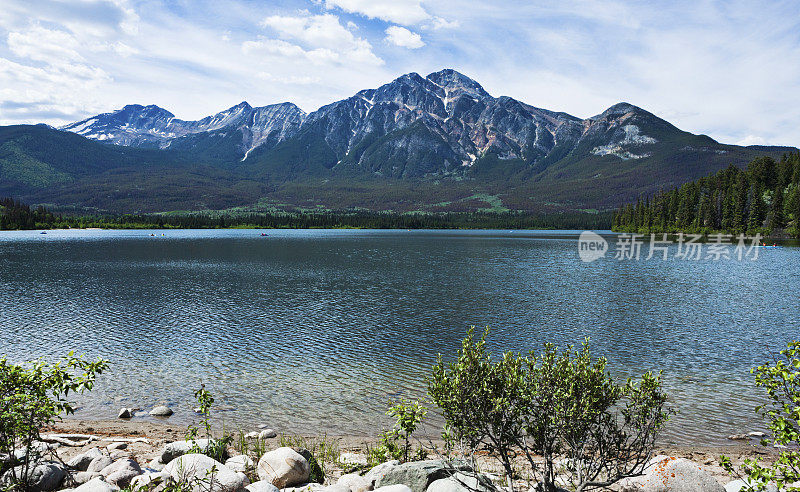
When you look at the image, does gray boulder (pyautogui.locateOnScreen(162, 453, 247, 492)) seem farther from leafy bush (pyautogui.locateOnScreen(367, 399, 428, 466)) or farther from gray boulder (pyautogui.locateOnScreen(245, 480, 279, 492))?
leafy bush (pyautogui.locateOnScreen(367, 399, 428, 466))

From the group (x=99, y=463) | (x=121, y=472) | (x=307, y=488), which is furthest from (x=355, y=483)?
(x=99, y=463)

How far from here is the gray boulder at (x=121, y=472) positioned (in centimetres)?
1388

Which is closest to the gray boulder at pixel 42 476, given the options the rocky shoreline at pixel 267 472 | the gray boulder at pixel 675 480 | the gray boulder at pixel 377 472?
the rocky shoreline at pixel 267 472

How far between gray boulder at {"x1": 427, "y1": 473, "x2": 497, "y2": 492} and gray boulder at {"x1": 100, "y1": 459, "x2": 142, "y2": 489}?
9.81 metres

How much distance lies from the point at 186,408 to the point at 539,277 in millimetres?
68450

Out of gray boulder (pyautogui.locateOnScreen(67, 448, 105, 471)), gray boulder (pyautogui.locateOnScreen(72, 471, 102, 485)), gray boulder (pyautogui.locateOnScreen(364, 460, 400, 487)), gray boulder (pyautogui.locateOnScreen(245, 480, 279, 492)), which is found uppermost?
gray boulder (pyautogui.locateOnScreen(245, 480, 279, 492))

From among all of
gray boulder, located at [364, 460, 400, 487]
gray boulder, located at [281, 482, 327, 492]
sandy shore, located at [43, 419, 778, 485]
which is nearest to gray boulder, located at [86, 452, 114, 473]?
sandy shore, located at [43, 419, 778, 485]

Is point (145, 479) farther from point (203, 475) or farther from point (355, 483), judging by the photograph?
point (355, 483)

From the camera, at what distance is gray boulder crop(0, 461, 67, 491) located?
13.2 m

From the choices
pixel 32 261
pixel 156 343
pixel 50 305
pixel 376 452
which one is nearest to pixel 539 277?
pixel 156 343

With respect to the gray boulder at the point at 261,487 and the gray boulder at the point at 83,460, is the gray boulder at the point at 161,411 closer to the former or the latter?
the gray boulder at the point at 83,460

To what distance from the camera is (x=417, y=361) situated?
3284 centimetres

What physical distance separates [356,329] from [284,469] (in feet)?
91.7

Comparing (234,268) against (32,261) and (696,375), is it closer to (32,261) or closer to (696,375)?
(32,261)
